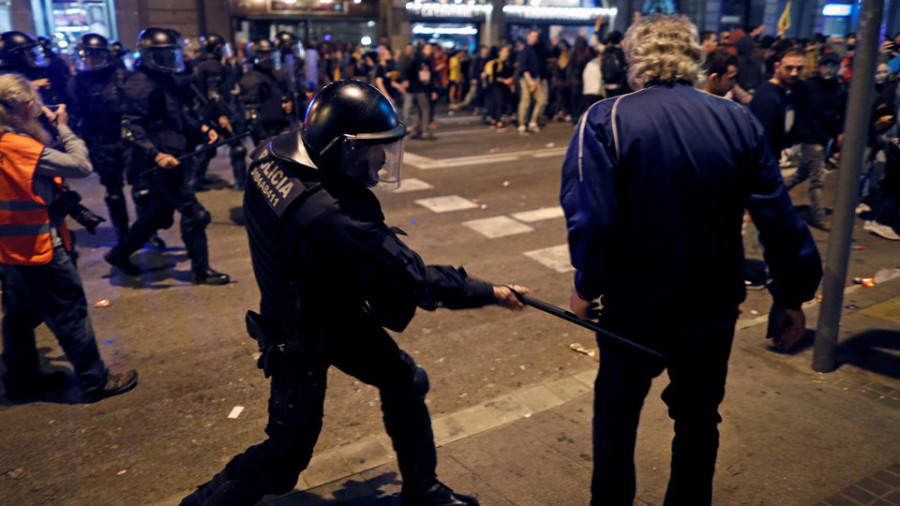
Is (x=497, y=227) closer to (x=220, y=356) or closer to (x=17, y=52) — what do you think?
(x=220, y=356)

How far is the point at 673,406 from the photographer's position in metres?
2.55

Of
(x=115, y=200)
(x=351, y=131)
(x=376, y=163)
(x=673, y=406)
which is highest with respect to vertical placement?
(x=351, y=131)

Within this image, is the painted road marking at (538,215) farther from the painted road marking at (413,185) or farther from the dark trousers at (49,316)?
the dark trousers at (49,316)

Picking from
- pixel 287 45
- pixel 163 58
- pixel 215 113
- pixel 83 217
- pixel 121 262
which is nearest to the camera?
pixel 83 217

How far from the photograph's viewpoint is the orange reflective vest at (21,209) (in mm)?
3723

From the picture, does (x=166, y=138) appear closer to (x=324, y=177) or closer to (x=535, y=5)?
(x=324, y=177)

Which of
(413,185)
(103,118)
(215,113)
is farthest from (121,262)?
(413,185)

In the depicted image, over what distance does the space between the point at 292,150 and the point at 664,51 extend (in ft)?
4.35

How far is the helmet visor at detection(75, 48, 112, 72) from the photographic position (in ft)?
24.4

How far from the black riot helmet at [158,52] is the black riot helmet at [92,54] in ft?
4.98

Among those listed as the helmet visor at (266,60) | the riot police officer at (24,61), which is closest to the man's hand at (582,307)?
the helmet visor at (266,60)

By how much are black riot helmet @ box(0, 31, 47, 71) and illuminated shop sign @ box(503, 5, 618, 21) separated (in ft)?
64.1

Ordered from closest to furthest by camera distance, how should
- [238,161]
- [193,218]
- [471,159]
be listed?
[193,218]
[238,161]
[471,159]

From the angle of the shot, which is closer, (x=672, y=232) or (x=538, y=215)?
(x=672, y=232)
